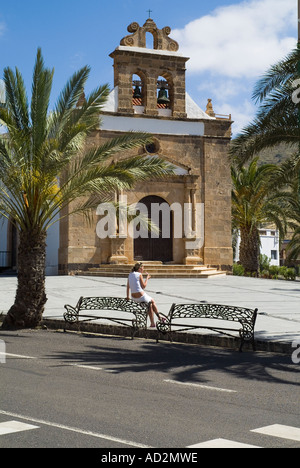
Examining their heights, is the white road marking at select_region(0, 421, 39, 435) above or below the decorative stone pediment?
below

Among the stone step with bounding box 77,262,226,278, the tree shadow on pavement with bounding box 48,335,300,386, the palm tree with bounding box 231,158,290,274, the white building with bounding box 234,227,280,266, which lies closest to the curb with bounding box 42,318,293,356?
the tree shadow on pavement with bounding box 48,335,300,386

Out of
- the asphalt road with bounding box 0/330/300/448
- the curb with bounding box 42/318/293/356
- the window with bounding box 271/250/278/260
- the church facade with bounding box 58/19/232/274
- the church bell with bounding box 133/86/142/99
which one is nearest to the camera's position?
the asphalt road with bounding box 0/330/300/448

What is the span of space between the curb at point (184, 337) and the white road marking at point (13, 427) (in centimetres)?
551

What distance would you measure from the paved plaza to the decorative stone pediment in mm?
10835

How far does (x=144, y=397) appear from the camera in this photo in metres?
6.31

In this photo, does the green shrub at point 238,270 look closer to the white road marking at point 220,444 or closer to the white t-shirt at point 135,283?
the white t-shirt at point 135,283

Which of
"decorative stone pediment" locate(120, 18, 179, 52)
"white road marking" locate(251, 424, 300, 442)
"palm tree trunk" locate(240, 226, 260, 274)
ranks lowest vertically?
"white road marking" locate(251, 424, 300, 442)

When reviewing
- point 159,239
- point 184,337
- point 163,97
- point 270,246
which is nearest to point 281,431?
point 184,337

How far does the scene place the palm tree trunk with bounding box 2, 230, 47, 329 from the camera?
1272 centimetres

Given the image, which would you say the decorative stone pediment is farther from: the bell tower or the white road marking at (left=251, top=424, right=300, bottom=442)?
the white road marking at (left=251, top=424, right=300, bottom=442)

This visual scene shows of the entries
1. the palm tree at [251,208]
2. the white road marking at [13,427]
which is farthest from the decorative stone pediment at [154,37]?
the white road marking at [13,427]

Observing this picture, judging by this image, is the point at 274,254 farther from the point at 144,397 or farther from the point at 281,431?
the point at 281,431

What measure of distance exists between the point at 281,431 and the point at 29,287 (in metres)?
8.64
